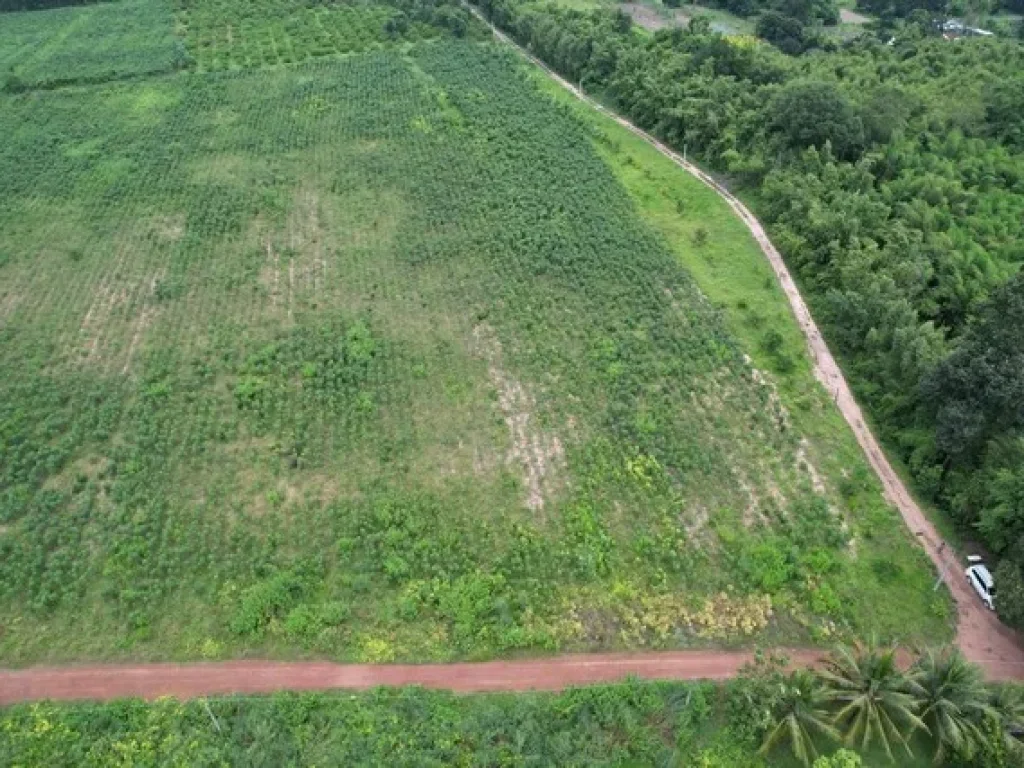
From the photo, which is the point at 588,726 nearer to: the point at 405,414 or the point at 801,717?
the point at 801,717

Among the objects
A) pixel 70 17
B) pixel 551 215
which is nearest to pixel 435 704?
pixel 551 215

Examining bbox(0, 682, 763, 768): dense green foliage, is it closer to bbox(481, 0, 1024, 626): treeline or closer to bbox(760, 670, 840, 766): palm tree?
bbox(760, 670, 840, 766): palm tree

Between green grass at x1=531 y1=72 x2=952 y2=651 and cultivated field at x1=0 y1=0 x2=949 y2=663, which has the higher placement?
green grass at x1=531 y1=72 x2=952 y2=651

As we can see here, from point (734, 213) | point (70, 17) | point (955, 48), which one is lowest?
point (70, 17)

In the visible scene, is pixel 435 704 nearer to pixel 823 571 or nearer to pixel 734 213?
pixel 823 571

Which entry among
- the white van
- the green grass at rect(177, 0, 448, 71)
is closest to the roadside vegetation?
the white van
